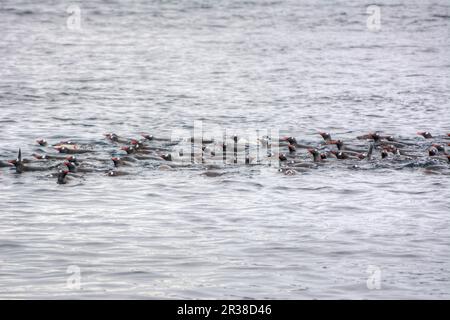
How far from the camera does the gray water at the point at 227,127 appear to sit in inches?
631

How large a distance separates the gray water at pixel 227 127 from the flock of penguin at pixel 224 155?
2.07 feet

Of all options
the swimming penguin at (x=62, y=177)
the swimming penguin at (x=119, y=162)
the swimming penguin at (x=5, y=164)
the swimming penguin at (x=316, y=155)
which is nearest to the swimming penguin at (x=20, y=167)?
the swimming penguin at (x=5, y=164)

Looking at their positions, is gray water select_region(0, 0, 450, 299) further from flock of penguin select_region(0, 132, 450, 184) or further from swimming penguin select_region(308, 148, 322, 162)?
swimming penguin select_region(308, 148, 322, 162)

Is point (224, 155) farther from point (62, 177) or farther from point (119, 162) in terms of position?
point (62, 177)

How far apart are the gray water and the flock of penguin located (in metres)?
0.63

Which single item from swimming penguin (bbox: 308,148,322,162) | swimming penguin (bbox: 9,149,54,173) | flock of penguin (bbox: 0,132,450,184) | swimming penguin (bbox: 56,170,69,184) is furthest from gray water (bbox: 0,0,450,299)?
swimming penguin (bbox: 308,148,322,162)

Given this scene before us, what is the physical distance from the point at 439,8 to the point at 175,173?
4216cm

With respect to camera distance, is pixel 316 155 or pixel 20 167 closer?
pixel 20 167

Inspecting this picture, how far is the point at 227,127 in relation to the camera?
31.4 m

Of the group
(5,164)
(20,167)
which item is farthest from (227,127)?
(20,167)

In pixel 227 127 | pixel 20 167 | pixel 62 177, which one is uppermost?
pixel 227 127

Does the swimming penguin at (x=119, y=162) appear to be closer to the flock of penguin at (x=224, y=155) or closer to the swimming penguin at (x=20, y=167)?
the flock of penguin at (x=224, y=155)

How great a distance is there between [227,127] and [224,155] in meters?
5.53

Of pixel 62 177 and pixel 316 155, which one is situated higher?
pixel 316 155
